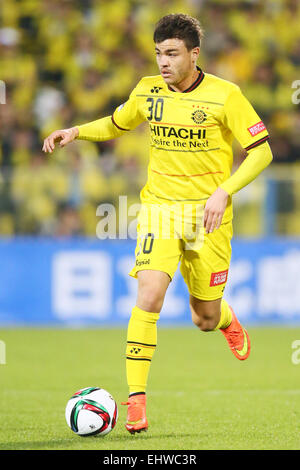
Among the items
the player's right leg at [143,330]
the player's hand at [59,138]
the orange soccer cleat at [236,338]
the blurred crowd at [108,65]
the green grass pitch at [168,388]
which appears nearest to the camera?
the green grass pitch at [168,388]

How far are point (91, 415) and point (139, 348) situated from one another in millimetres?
495

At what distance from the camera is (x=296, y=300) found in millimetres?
11047

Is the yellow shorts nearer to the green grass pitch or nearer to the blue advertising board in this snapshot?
the green grass pitch

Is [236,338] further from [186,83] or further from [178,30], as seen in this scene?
[178,30]

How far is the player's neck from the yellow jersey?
0.02 metres

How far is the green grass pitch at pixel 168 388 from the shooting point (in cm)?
461

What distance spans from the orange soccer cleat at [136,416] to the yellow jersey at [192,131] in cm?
121
